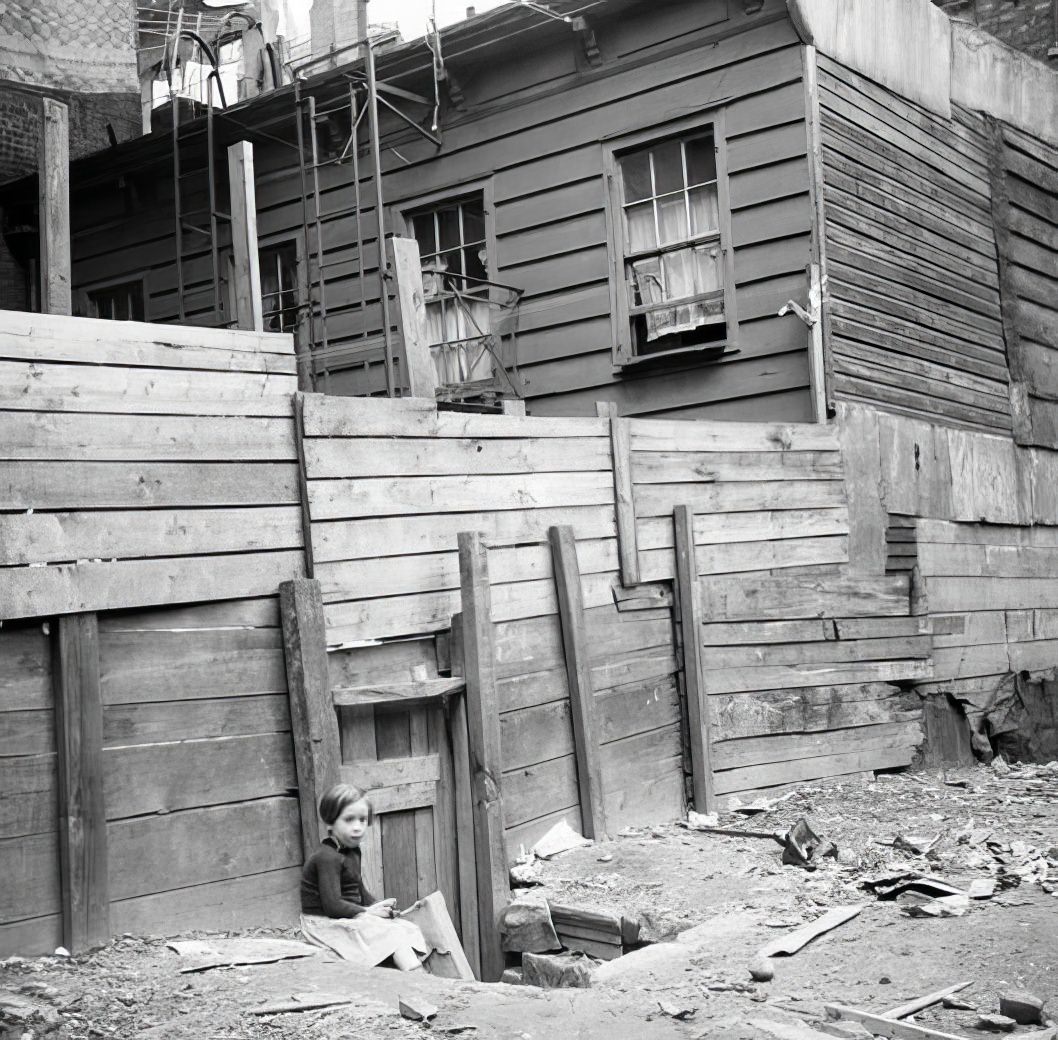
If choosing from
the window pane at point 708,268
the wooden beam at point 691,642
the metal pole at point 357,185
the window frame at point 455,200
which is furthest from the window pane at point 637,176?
the wooden beam at point 691,642

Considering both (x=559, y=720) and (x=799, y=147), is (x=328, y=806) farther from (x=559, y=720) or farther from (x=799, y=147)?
(x=799, y=147)

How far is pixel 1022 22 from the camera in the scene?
54.9 ft

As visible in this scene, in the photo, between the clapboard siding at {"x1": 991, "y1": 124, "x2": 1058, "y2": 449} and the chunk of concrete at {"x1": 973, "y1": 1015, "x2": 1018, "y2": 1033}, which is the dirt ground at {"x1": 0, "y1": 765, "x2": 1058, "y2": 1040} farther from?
the clapboard siding at {"x1": 991, "y1": 124, "x2": 1058, "y2": 449}

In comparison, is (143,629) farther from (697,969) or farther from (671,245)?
(671,245)

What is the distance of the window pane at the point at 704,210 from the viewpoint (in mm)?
11562

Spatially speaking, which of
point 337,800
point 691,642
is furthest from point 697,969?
point 691,642

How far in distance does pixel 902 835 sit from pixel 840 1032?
11.7 feet

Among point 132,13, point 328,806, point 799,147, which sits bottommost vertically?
point 328,806

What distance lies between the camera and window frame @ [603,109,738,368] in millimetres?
11312

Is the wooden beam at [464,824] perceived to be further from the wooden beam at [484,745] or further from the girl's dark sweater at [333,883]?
the girl's dark sweater at [333,883]

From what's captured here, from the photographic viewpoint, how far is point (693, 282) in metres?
11.6

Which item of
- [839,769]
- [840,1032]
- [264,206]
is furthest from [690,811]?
[264,206]

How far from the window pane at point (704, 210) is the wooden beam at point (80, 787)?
7.31m

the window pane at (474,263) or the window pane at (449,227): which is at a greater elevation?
the window pane at (449,227)
